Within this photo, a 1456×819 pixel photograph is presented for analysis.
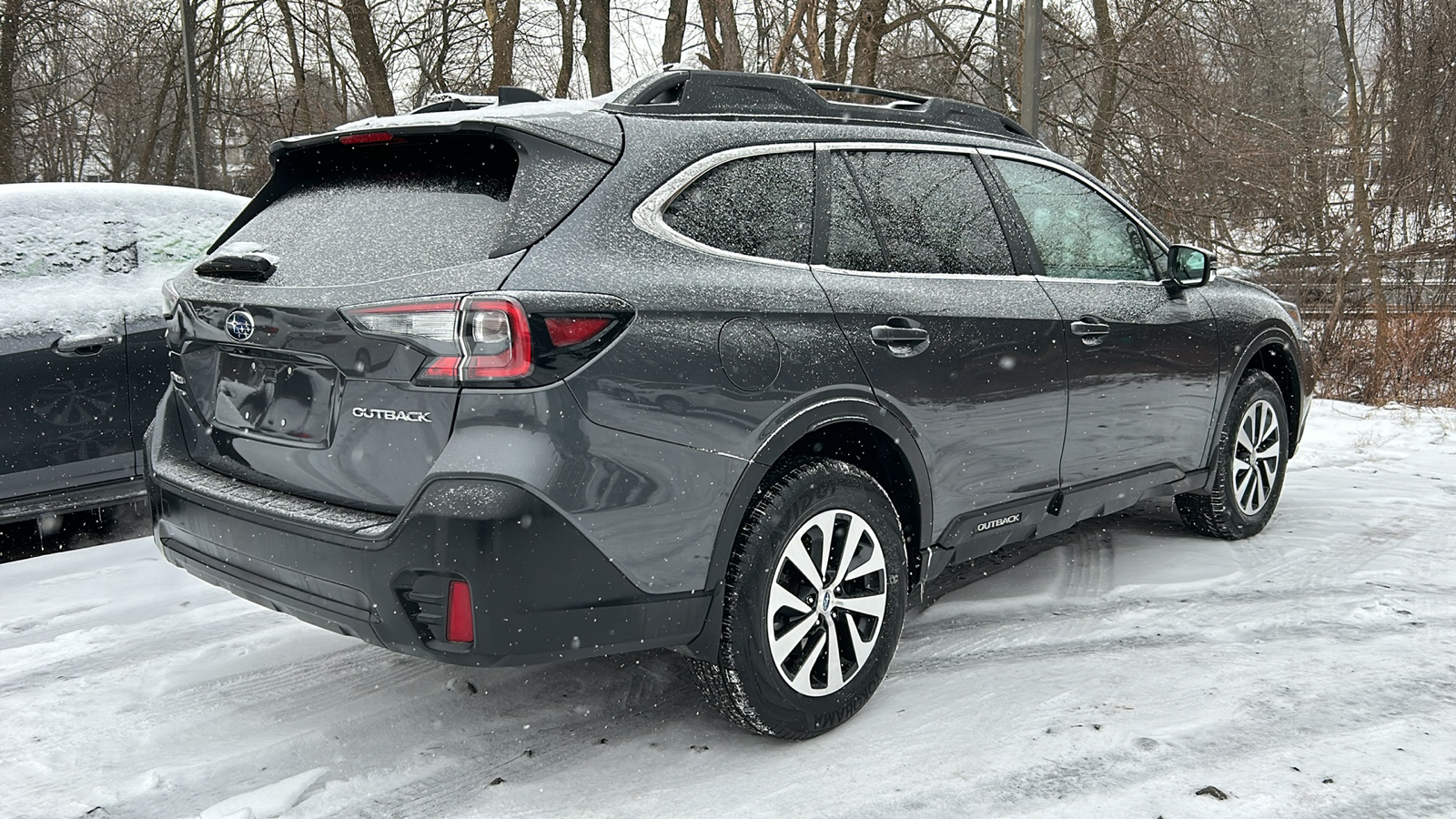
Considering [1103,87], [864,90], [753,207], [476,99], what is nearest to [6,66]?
[1103,87]

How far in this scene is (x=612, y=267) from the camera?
2.66 metres

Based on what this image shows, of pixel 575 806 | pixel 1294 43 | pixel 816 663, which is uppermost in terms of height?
pixel 1294 43

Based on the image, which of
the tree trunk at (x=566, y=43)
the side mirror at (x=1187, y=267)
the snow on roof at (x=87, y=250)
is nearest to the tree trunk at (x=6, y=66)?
the tree trunk at (x=566, y=43)

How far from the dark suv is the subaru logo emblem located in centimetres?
1

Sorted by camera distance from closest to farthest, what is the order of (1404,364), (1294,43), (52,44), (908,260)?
1. (908,260)
2. (1404,364)
3. (1294,43)
4. (52,44)

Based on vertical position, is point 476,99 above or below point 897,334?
above

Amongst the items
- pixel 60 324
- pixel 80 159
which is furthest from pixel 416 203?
pixel 80 159

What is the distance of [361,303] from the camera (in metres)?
2.59

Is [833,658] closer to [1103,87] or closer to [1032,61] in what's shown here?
[1032,61]

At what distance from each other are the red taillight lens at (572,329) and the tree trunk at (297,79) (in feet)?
65.7

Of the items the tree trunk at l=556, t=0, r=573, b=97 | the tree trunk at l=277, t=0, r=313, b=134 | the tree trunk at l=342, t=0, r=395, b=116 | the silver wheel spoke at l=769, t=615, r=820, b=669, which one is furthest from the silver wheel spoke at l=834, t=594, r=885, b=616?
the tree trunk at l=277, t=0, r=313, b=134

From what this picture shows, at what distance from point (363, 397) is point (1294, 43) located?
17.7 metres

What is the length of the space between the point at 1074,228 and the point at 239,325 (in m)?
2.97

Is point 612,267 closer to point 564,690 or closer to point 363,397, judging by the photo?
point 363,397
